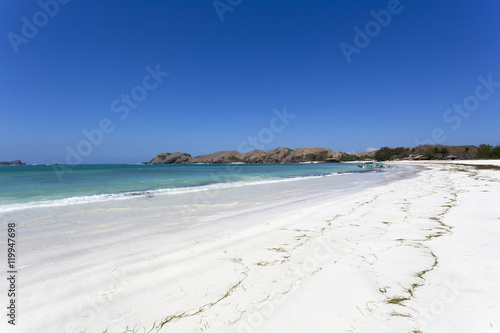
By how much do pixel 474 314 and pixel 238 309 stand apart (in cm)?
248

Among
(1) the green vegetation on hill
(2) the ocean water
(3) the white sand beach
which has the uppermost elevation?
(1) the green vegetation on hill

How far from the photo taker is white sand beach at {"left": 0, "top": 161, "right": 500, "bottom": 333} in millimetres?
2227

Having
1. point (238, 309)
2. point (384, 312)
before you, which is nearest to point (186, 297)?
point (238, 309)

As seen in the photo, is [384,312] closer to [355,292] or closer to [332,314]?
[355,292]

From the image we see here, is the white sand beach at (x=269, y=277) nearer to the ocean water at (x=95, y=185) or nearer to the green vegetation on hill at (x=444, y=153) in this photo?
the ocean water at (x=95, y=185)

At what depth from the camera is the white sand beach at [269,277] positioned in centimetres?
223

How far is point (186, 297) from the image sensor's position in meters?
2.64

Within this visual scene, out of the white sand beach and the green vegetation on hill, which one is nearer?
the white sand beach
